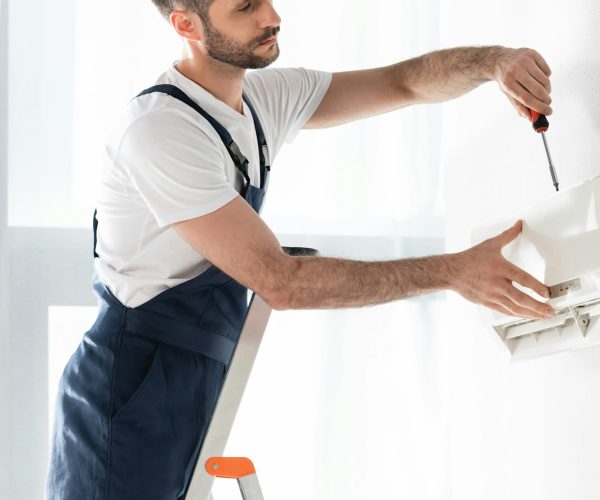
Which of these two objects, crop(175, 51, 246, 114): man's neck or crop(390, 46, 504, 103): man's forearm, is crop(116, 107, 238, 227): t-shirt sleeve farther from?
crop(390, 46, 504, 103): man's forearm

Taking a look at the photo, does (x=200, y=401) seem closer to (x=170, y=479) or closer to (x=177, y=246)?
(x=170, y=479)

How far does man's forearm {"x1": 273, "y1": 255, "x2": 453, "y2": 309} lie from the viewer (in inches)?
51.8

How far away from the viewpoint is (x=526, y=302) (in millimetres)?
1276

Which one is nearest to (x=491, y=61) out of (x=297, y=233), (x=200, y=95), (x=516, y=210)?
(x=516, y=210)

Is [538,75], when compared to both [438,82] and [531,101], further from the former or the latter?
[438,82]

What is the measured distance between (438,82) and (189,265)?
56cm

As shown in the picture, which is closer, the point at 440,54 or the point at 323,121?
the point at 440,54

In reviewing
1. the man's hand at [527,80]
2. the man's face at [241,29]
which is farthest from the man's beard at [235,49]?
the man's hand at [527,80]

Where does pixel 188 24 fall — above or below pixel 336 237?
above

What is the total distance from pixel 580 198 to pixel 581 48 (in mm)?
345

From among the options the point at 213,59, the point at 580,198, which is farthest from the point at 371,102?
the point at 580,198

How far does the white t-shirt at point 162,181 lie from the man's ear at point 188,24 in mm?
73

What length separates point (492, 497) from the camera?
182 centimetres

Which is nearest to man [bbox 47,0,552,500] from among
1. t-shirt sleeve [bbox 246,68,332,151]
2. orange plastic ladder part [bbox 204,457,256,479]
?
t-shirt sleeve [bbox 246,68,332,151]
